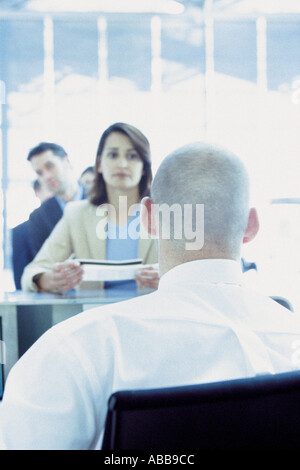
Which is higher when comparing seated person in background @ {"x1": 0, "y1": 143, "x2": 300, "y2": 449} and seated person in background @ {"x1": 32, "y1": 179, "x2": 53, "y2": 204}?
seated person in background @ {"x1": 32, "y1": 179, "x2": 53, "y2": 204}

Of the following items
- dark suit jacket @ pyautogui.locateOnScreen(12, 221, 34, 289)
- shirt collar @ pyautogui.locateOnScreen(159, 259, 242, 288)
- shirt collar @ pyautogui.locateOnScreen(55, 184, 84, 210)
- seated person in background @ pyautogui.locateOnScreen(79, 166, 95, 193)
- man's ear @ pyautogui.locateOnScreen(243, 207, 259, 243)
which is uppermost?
seated person in background @ pyautogui.locateOnScreen(79, 166, 95, 193)

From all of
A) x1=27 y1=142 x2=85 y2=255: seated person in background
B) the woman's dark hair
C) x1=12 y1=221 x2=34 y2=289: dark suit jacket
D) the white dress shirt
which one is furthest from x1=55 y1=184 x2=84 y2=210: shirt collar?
the white dress shirt

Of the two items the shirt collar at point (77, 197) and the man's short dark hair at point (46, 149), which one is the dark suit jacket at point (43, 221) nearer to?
the shirt collar at point (77, 197)

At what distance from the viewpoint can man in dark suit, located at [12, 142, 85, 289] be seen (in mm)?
3328

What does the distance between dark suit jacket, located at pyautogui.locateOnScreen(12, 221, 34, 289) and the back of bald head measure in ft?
8.75

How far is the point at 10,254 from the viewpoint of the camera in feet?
11.5

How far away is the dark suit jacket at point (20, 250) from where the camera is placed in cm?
337

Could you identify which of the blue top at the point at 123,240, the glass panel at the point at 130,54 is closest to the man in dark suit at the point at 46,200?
the blue top at the point at 123,240

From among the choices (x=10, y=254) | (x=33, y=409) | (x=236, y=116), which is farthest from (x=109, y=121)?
(x=33, y=409)

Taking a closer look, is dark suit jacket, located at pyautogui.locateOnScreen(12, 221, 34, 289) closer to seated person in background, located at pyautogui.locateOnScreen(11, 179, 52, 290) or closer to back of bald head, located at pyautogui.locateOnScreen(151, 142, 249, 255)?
seated person in background, located at pyautogui.locateOnScreen(11, 179, 52, 290)

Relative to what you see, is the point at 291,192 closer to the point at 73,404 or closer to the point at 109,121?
the point at 109,121

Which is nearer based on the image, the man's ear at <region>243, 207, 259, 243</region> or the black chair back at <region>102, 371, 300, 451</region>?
the black chair back at <region>102, 371, 300, 451</region>

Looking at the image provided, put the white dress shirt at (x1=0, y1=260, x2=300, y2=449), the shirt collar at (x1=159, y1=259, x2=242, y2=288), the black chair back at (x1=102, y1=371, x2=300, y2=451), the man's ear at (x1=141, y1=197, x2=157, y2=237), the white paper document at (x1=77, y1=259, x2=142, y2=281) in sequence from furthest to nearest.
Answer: the white paper document at (x1=77, y1=259, x2=142, y2=281)
the man's ear at (x1=141, y1=197, x2=157, y2=237)
the shirt collar at (x1=159, y1=259, x2=242, y2=288)
the white dress shirt at (x1=0, y1=260, x2=300, y2=449)
the black chair back at (x1=102, y1=371, x2=300, y2=451)

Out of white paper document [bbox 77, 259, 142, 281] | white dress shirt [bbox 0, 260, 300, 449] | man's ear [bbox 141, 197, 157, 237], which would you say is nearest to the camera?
white dress shirt [bbox 0, 260, 300, 449]
